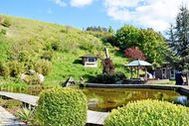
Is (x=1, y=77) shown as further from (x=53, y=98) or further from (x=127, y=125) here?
(x=127, y=125)

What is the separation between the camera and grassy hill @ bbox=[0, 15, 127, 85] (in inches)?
1731

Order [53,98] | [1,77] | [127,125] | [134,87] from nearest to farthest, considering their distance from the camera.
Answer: [127,125] < [53,98] < [134,87] < [1,77]

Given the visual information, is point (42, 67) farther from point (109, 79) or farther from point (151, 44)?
point (151, 44)

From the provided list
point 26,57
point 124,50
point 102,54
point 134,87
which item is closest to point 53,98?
point 134,87

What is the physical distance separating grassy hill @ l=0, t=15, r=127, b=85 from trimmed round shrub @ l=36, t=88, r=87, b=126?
90.1 ft

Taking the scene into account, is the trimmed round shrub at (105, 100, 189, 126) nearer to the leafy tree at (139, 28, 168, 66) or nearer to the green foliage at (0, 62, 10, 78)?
the green foliage at (0, 62, 10, 78)

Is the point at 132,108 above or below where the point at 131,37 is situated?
below

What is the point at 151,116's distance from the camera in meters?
6.12

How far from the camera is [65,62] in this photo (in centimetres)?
4966

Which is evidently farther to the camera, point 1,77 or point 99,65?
point 99,65

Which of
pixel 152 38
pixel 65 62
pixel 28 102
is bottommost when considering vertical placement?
pixel 28 102

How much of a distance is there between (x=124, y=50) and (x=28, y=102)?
4133 cm

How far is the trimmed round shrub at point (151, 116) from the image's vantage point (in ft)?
19.8

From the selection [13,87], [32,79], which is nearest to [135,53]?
[32,79]
